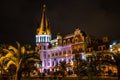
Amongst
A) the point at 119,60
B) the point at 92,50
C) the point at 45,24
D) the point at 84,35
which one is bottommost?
the point at 119,60

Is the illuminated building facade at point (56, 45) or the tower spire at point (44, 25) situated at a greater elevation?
the tower spire at point (44, 25)

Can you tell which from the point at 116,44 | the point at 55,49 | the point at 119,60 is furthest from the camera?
the point at 55,49

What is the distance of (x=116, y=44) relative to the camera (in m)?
80.4

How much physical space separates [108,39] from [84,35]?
391 inches

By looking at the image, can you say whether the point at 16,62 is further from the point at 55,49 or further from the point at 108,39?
the point at 55,49

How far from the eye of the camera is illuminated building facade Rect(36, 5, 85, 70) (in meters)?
99.7

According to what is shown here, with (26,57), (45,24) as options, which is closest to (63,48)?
(45,24)

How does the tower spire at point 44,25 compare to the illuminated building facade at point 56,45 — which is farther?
the tower spire at point 44,25

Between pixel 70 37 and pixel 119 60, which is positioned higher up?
pixel 70 37

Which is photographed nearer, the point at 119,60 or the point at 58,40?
the point at 119,60

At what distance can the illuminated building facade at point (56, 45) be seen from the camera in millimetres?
99688

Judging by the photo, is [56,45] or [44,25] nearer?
[56,45]

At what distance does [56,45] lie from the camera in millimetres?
114000

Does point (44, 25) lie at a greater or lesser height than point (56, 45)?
greater
